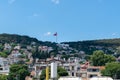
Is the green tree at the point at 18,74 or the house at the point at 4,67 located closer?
the green tree at the point at 18,74

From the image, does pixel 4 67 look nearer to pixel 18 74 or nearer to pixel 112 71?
pixel 18 74

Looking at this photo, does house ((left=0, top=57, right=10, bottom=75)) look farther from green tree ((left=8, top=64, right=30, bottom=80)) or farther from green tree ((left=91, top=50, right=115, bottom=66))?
green tree ((left=91, top=50, right=115, bottom=66))

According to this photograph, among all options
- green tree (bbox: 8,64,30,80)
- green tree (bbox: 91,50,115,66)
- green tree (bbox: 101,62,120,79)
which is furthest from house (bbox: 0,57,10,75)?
green tree (bbox: 101,62,120,79)

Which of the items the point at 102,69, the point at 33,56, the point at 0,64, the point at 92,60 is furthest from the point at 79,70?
the point at 33,56

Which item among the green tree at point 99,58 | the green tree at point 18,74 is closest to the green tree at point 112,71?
the green tree at point 99,58

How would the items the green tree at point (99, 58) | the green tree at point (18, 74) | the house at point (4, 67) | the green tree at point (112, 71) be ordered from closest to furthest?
the green tree at point (112, 71), the green tree at point (18, 74), the green tree at point (99, 58), the house at point (4, 67)

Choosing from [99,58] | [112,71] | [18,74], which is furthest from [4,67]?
[112,71]

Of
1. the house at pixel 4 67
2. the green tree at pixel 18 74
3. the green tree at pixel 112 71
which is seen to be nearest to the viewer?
the green tree at pixel 112 71

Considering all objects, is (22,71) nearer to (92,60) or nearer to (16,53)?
(92,60)

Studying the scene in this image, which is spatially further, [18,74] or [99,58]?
[99,58]

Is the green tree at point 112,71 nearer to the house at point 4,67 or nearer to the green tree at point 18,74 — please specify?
the green tree at point 18,74

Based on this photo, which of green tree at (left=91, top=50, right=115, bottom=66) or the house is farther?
the house

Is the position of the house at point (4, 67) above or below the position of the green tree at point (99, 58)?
below
